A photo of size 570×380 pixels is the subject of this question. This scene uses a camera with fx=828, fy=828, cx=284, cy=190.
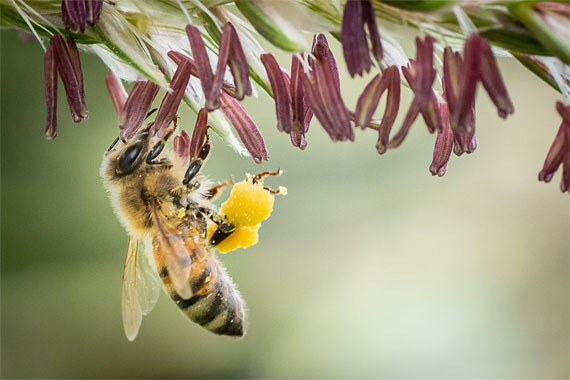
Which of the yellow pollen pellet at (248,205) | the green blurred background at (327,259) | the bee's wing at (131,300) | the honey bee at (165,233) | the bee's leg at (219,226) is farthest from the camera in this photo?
the green blurred background at (327,259)

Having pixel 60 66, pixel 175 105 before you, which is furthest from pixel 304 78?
pixel 60 66

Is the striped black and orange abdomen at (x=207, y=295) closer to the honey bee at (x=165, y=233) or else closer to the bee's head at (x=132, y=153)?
the honey bee at (x=165, y=233)

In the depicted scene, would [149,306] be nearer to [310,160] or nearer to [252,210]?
[252,210]

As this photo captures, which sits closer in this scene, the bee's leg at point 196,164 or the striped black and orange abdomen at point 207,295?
the bee's leg at point 196,164

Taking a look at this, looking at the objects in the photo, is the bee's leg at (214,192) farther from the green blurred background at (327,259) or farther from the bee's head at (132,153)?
the green blurred background at (327,259)

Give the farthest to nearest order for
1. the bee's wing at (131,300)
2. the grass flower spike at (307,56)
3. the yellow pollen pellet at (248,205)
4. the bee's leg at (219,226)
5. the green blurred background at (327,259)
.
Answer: the green blurred background at (327,259) → the bee's wing at (131,300) → the bee's leg at (219,226) → the yellow pollen pellet at (248,205) → the grass flower spike at (307,56)

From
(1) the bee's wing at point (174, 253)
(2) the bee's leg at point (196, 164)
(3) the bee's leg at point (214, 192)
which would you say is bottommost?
(1) the bee's wing at point (174, 253)

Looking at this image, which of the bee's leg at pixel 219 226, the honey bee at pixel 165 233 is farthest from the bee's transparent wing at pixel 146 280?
the bee's leg at pixel 219 226

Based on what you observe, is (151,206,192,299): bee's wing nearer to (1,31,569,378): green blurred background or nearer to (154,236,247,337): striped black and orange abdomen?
(154,236,247,337): striped black and orange abdomen

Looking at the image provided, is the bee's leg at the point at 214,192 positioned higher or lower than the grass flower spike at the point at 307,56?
lower
